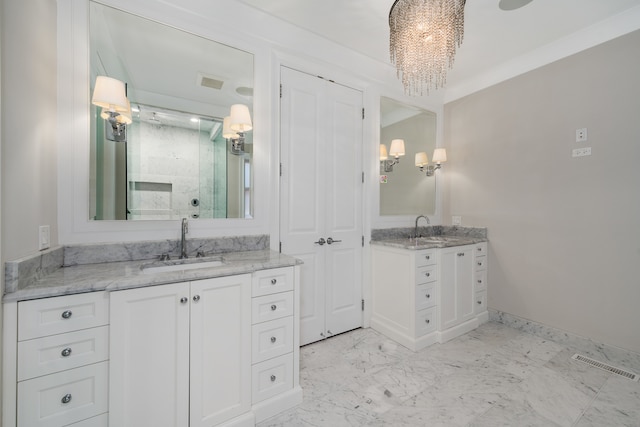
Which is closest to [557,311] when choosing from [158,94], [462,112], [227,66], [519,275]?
[519,275]

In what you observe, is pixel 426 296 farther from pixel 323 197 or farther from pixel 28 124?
pixel 28 124

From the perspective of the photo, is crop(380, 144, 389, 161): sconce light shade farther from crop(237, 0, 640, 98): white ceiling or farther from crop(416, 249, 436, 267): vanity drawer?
crop(416, 249, 436, 267): vanity drawer

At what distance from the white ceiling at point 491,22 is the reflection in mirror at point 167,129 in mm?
664

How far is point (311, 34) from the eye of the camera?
2.36 metres

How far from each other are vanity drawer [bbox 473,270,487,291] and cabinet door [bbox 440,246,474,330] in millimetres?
147

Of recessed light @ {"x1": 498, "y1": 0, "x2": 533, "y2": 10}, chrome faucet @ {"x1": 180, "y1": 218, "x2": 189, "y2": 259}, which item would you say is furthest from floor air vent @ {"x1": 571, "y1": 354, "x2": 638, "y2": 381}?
chrome faucet @ {"x1": 180, "y1": 218, "x2": 189, "y2": 259}

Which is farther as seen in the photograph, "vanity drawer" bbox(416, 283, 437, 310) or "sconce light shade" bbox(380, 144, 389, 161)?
"sconce light shade" bbox(380, 144, 389, 161)

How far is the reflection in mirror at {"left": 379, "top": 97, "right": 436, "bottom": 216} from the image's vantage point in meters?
2.92

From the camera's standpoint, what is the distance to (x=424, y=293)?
2410 millimetres

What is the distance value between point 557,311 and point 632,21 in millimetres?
2531

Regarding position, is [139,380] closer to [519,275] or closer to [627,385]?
[627,385]

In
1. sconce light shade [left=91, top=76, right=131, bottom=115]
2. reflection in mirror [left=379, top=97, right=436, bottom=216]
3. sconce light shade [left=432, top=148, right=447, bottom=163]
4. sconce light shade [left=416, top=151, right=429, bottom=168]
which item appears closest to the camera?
sconce light shade [left=91, top=76, right=131, bottom=115]

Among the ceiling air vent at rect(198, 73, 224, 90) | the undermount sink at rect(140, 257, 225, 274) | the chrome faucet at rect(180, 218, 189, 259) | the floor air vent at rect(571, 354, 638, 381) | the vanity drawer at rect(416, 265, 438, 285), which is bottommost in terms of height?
the floor air vent at rect(571, 354, 638, 381)

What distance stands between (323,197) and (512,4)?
7.03 ft
